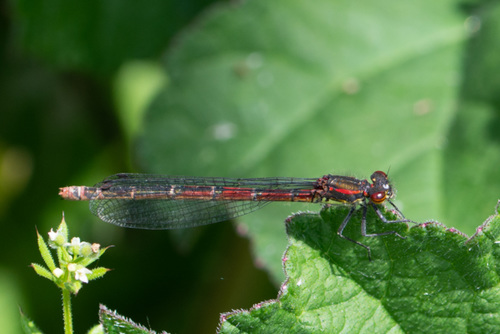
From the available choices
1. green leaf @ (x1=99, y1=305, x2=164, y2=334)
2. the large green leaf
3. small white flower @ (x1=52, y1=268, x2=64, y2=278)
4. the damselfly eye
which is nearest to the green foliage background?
the large green leaf

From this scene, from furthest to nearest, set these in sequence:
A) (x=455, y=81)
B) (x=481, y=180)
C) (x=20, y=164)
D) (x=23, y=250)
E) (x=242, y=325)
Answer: (x=20, y=164)
(x=23, y=250)
(x=455, y=81)
(x=481, y=180)
(x=242, y=325)

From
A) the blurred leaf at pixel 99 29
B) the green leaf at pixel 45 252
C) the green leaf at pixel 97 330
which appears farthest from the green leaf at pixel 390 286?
the blurred leaf at pixel 99 29

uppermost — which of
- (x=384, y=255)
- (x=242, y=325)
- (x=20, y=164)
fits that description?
(x=20, y=164)

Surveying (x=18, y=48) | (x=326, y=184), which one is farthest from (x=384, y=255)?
(x=18, y=48)

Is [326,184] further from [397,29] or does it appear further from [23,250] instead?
[23,250]

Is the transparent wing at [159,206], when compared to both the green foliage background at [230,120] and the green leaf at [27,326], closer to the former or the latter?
the green foliage background at [230,120]

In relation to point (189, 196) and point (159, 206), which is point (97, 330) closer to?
point (189, 196)

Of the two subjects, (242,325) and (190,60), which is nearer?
(242,325)
